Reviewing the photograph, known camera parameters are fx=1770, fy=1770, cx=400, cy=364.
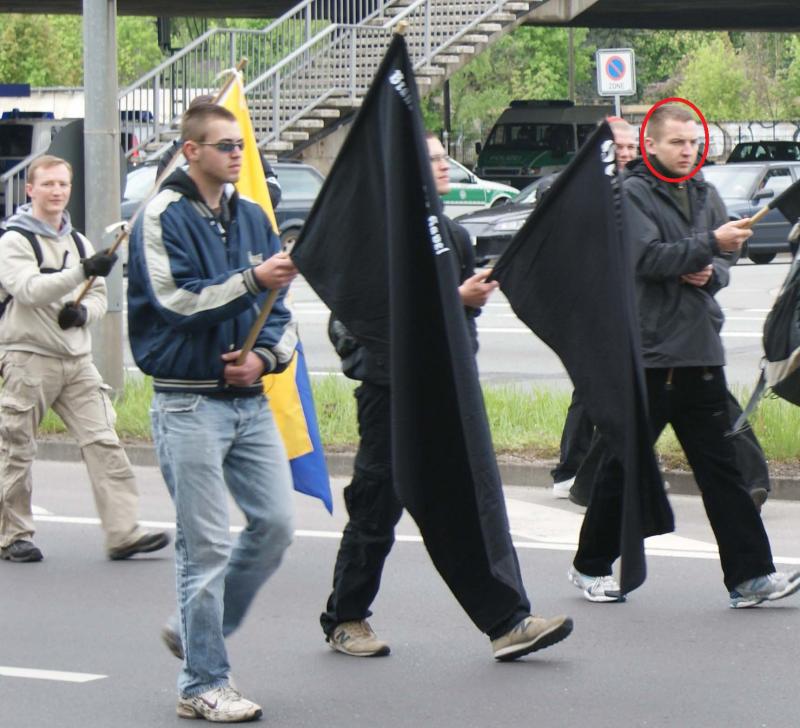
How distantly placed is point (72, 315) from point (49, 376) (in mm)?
332

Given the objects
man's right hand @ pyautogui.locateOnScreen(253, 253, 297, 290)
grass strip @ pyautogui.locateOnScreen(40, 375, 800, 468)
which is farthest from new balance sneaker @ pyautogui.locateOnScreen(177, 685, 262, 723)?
grass strip @ pyautogui.locateOnScreen(40, 375, 800, 468)

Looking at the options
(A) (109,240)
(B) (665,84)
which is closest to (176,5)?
(A) (109,240)

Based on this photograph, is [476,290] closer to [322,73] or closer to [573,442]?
[573,442]

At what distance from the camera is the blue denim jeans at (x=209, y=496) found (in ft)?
17.7

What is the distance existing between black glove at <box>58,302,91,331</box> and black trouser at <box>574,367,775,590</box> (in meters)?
2.55

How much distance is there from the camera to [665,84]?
85.2 meters

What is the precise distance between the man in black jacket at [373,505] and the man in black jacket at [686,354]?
2.92ft

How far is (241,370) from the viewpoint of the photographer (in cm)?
542

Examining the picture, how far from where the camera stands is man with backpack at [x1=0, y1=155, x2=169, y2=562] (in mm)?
7945

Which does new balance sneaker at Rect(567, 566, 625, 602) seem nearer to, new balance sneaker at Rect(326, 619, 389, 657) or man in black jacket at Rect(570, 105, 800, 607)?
man in black jacket at Rect(570, 105, 800, 607)

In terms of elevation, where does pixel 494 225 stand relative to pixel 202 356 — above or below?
below

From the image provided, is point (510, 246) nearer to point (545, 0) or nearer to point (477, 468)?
point (477, 468)

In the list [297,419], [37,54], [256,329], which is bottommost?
[297,419]

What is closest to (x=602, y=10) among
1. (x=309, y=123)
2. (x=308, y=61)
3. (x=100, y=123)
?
(x=308, y=61)
